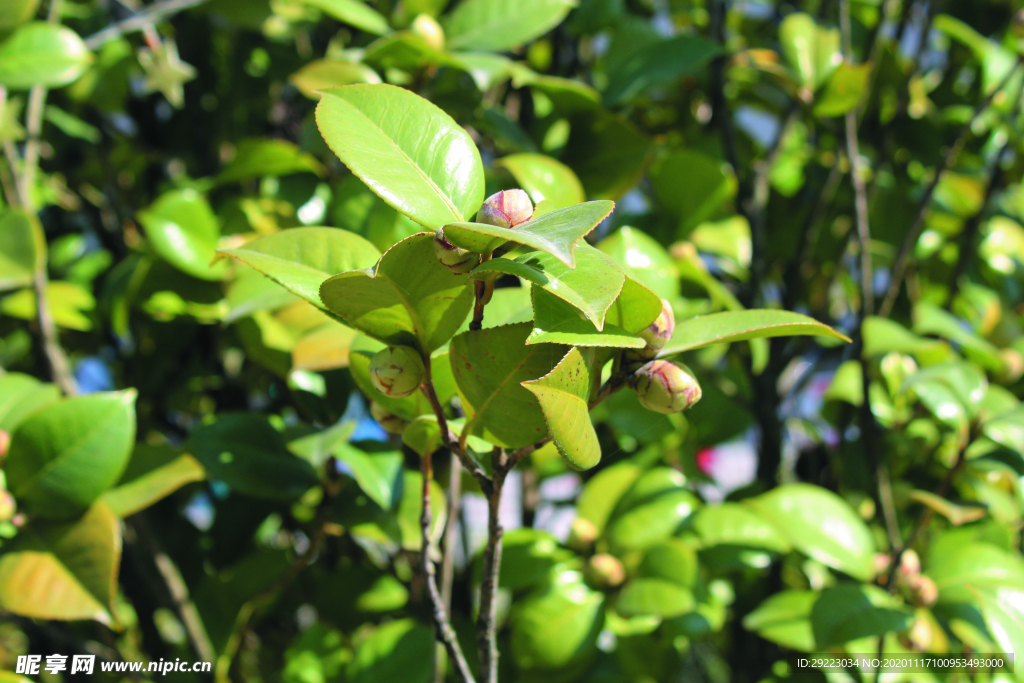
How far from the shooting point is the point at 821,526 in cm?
91

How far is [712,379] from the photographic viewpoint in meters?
1.15

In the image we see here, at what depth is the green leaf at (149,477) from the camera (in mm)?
777

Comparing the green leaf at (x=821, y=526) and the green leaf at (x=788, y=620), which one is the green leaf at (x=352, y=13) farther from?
the green leaf at (x=788, y=620)

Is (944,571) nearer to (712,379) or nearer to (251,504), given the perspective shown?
(712,379)

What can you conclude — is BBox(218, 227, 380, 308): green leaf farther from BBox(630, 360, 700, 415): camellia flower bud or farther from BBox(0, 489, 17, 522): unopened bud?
BBox(0, 489, 17, 522): unopened bud

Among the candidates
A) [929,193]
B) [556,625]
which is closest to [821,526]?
[556,625]

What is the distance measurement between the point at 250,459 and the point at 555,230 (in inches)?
23.7

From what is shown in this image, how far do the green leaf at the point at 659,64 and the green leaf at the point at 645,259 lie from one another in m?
0.26

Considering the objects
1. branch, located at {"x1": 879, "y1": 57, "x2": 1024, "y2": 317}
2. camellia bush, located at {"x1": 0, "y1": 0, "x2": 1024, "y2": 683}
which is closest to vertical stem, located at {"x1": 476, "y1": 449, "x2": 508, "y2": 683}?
camellia bush, located at {"x1": 0, "y1": 0, "x2": 1024, "y2": 683}

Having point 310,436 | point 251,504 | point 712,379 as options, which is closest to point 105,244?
point 251,504

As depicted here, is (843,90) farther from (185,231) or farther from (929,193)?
(185,231)

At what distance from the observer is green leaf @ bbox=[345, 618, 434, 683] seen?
0.83m

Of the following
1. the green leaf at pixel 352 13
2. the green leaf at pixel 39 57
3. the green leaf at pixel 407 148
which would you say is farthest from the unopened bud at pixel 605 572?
the green leaf at pixel 39 57

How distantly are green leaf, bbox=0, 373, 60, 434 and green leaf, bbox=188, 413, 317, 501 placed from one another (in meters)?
0.16
